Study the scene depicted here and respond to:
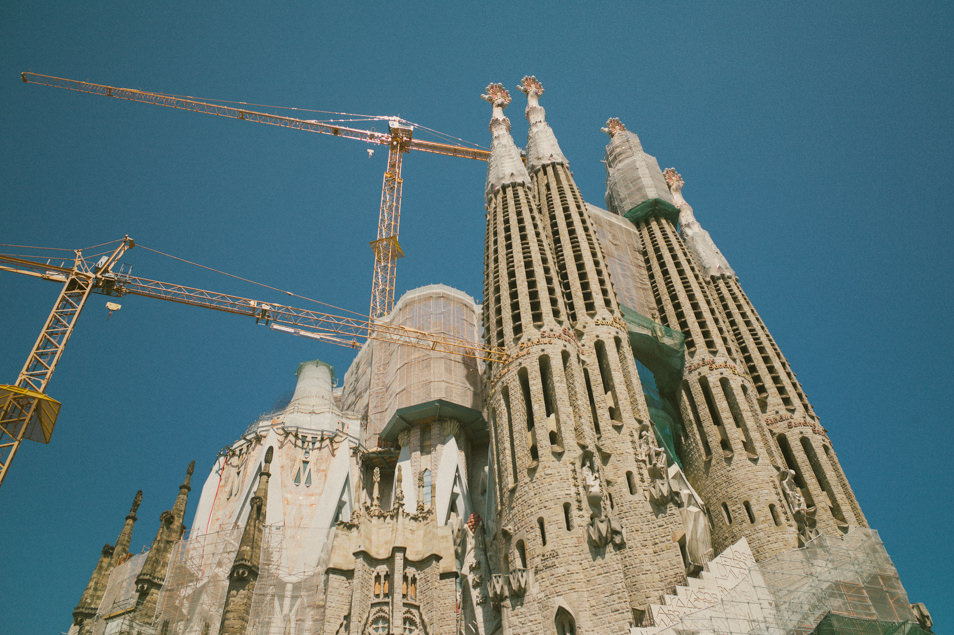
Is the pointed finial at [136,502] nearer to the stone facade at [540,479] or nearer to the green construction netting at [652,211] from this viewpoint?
the stone facade at [540,479]

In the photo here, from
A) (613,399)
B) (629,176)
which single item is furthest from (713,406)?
(629,176)

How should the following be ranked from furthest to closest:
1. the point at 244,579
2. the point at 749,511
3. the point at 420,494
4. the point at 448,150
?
the point at 448,150
the point at 420,494
the point at 749,511
the point at 244,579

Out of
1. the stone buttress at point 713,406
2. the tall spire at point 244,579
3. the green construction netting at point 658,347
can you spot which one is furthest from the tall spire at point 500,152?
the tall spire at point 244,579

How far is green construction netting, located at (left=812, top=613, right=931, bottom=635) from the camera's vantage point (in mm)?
24109

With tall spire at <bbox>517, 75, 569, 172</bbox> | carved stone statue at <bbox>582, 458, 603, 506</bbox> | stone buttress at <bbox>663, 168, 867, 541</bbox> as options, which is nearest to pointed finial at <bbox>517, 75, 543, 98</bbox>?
tall spire at <bbox>517, 75, 569, 172</bbox>

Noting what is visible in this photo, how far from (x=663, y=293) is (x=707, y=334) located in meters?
4.90

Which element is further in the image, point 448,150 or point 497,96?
point 448,150

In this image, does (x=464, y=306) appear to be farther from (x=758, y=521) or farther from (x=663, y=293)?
(x=758, y=521)

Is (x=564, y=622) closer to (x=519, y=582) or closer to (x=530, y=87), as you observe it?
(x=519, y=582)

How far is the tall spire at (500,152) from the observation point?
4788cm

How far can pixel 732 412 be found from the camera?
1540 inches

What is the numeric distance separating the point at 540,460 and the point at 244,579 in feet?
45.5

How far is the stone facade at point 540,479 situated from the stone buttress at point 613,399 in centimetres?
11

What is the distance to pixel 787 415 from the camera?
40.2 meters
